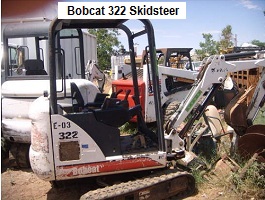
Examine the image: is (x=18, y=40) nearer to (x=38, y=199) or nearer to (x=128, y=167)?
(x=38, y=199)

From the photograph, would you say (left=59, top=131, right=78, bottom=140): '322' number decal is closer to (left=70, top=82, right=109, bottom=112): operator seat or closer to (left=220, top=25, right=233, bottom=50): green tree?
(left=70, top=82, right=109, bottom=112): operator seat

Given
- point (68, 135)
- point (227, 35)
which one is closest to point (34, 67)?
point (68, 135)

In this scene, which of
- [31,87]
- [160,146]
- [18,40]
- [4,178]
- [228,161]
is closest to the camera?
[160,146]

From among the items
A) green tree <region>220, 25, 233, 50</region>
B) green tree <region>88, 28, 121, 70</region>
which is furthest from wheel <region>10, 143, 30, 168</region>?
green tree <region>220, 25, 233, 50</region>

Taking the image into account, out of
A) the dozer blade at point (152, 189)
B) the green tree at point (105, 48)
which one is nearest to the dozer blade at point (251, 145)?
the dozer blade at point (152, 189)

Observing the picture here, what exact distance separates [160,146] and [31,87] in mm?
2623

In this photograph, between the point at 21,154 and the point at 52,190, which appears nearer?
the point at 52,190

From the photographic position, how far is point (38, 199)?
157 inches

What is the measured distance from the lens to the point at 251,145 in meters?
4.08

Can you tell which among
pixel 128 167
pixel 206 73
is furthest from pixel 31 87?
pixel 206 73

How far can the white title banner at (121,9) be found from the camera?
10.9 ft

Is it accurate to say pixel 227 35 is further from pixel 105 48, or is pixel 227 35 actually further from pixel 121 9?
pixel 121 9

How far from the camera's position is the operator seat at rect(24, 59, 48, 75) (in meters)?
5.72

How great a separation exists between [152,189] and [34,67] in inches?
137
